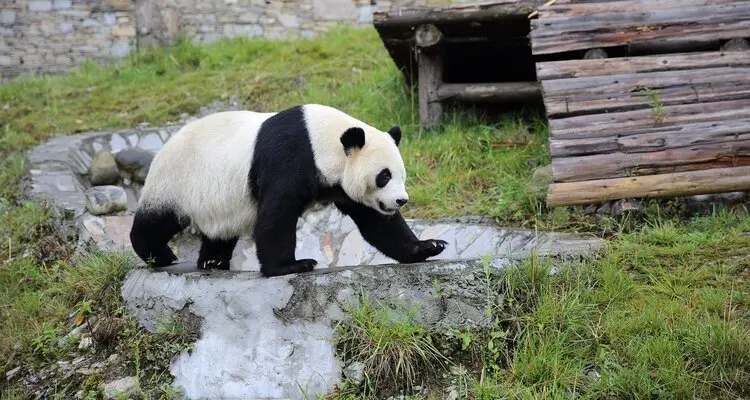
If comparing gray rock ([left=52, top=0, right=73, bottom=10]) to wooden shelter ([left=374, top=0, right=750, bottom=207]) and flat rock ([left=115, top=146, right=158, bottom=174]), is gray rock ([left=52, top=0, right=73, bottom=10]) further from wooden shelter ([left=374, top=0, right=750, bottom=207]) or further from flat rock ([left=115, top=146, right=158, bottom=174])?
wooden shelter ([left=374, top=0, right=750, bottom=207])

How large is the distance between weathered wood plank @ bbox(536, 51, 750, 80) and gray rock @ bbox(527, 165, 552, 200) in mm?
792

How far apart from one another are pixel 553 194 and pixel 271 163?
8.15 ft

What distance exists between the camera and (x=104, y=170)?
8.52 metres

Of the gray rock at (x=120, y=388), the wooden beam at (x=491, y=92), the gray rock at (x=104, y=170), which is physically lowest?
the gray rock at (x=120, y=388)

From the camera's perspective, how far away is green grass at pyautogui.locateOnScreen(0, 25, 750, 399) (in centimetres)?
419

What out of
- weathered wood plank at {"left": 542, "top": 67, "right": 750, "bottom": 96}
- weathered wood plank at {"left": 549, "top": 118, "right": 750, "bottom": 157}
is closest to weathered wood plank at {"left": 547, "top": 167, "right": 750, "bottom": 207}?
weathered wood plank at {"left": 549, "top": 118, "right": 750, "bottom": 157}

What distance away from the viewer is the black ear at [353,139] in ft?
15.1

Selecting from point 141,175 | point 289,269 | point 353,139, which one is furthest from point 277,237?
point 141,175

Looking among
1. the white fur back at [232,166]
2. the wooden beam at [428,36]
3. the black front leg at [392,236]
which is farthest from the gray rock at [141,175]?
the black front leg at [392,236]

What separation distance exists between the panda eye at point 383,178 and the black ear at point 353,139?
0.70 ft

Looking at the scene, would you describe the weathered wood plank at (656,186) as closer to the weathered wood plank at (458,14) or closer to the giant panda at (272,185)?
the giant panda at (272,185)

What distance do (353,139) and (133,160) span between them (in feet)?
15.8

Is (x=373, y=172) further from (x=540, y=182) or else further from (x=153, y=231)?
(x=540, y=182)

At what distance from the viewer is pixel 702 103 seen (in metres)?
6.35
